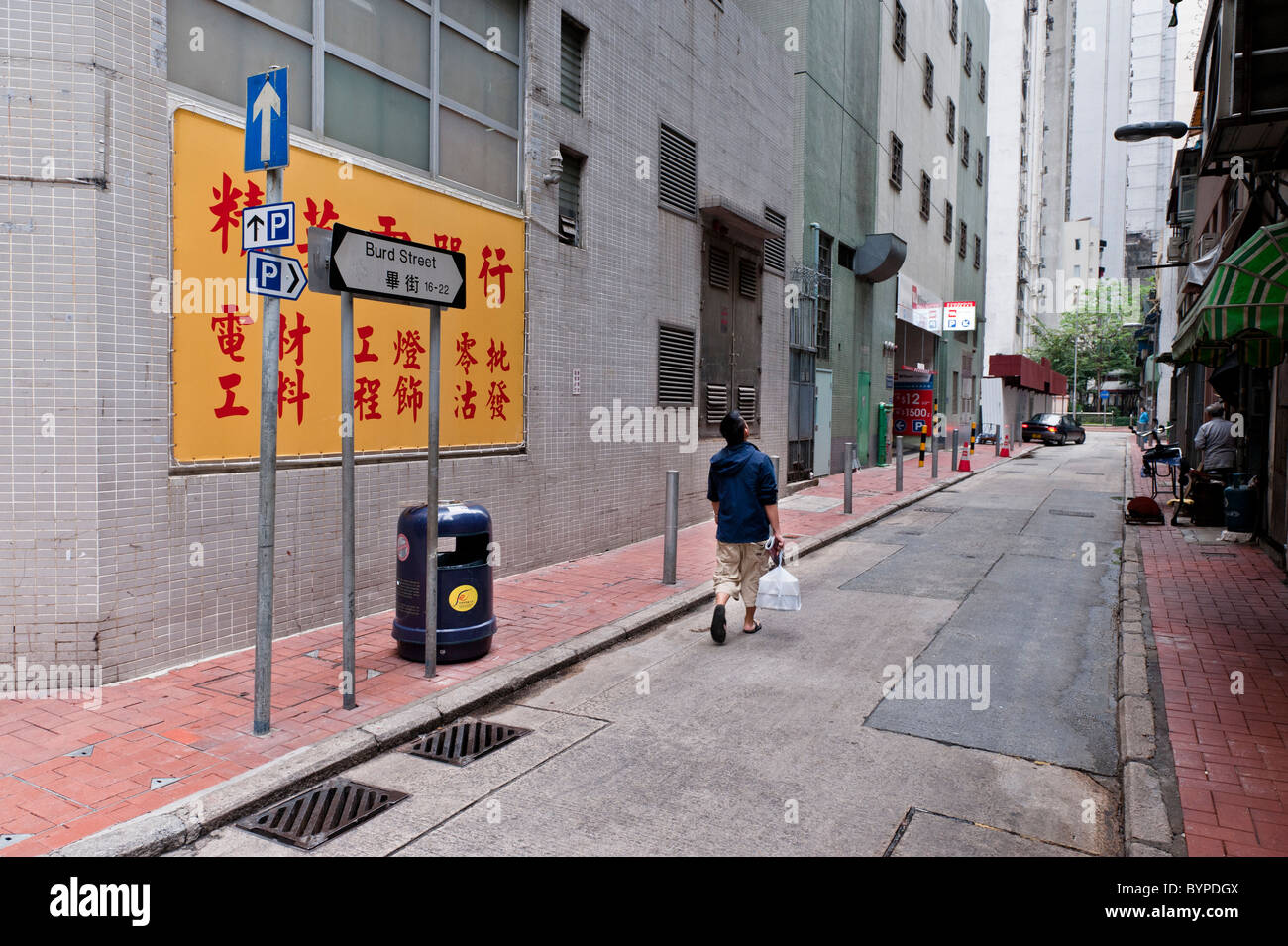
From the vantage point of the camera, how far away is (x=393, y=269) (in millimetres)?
5480

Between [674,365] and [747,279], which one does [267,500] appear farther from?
[747,279]

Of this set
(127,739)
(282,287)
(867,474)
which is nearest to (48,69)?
(282,287)

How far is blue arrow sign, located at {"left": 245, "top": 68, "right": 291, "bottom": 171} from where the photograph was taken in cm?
456

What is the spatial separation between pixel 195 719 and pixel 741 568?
4.24 m

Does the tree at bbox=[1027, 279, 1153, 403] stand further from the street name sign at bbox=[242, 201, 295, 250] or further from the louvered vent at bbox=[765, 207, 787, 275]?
the street name sign at bbox=[242, 201, 295, 250]

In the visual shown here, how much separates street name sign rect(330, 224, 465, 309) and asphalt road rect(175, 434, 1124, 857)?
270 centimetres

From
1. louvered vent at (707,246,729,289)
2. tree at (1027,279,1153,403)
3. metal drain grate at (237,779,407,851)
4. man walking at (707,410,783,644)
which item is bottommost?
metal drain grate at (237,779,407,851)

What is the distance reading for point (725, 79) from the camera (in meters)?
13.9

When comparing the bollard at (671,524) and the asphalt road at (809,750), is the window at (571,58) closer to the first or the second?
the bollard at (671,524)

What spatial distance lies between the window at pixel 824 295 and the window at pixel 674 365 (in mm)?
7408

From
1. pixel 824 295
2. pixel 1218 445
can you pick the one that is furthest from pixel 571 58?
pixel 1218 445

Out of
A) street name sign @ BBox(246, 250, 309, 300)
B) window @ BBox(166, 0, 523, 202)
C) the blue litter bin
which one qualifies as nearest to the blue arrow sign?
street name sign @ BBox(246, 250, 309, 300)
